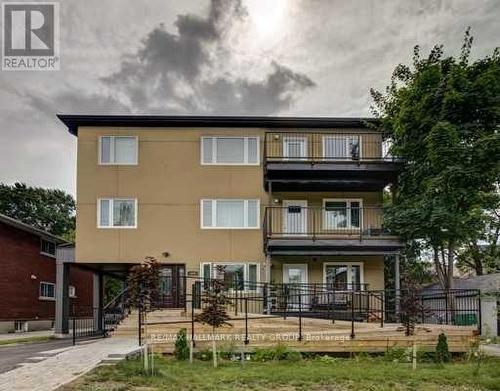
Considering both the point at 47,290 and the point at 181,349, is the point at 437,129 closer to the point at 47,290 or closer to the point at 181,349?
the point at 181,349

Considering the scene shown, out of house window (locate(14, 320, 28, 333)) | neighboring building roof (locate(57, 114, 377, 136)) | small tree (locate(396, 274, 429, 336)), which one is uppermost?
neighboring building roof (locate(57, 114, 377, 136))

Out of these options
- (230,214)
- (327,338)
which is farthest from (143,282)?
(230,214)

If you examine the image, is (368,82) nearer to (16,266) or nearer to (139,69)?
(139,69)

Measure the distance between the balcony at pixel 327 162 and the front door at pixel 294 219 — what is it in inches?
35.9

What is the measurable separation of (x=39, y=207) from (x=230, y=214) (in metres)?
39.3

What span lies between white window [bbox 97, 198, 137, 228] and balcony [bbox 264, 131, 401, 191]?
562 centimetres

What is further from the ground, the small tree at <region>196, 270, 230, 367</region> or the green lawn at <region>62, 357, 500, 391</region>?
the small tree at <region>196, 270, 230, 367</region>

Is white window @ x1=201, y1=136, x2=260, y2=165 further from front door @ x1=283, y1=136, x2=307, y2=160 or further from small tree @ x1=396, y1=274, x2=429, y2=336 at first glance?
small tree @ x1=396, y1=274, x2=429, y2=336

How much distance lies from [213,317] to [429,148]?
11512 mm

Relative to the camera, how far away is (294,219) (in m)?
22.3

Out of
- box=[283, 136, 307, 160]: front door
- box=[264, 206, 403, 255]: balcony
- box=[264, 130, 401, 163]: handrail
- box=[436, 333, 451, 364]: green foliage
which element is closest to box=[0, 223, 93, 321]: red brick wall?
box=[264, 206, 403, 255]: balcony

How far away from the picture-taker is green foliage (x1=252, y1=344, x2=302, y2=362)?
13062mm

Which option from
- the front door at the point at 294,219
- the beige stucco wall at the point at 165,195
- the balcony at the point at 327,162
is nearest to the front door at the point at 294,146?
the balcony at the point at 327,162

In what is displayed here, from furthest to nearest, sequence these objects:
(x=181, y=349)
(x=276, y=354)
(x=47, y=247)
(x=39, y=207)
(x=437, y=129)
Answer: (x=39, y=207)
(x=47, y=247)
(x=437, y=129)
(x=276, y=354)
(x=181, y=349)
